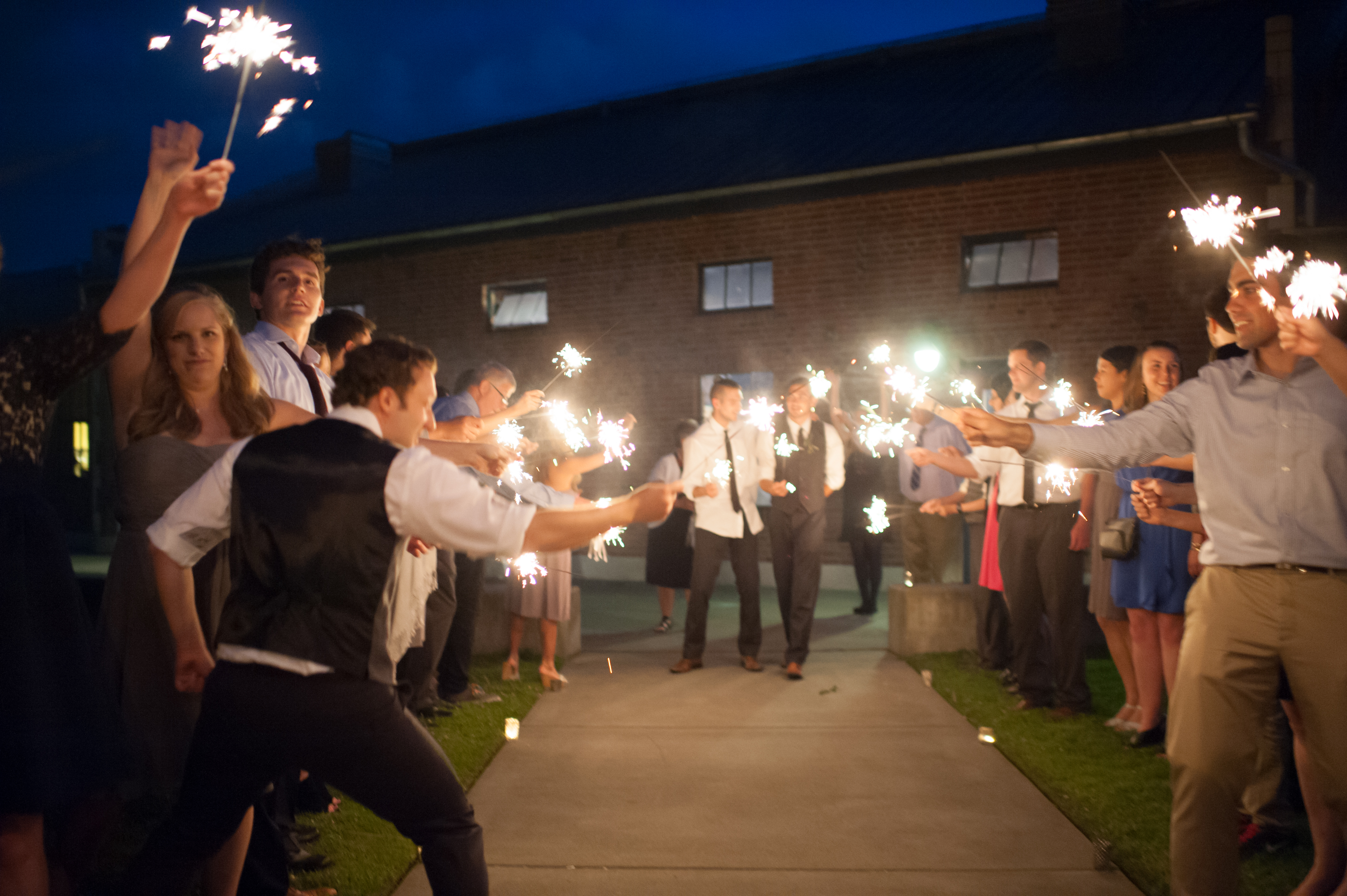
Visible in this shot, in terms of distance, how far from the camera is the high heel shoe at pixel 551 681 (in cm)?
728

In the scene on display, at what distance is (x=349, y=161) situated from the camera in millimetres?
22328

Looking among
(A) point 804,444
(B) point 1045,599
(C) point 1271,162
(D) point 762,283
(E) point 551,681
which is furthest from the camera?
(D) point 762,283

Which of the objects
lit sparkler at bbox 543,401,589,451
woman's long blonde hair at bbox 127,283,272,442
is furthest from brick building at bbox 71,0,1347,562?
woman's long blonde hair at bbox 127,283,272,442

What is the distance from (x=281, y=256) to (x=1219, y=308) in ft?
13.2

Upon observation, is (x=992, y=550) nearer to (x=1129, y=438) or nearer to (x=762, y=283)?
(x=1129, y=438)

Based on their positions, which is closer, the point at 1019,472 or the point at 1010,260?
the point at 1019,472

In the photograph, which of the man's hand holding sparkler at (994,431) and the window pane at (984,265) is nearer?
the man's hand holding sparkler at (994,431)

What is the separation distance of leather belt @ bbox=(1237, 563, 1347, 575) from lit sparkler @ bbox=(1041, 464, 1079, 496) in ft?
10.00

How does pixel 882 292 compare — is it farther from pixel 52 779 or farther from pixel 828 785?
pixel 52 779

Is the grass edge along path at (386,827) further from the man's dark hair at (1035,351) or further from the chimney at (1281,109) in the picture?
the chimney at (1281,109)

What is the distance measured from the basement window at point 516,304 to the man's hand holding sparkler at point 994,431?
14.2m

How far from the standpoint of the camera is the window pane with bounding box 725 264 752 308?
15.4 m

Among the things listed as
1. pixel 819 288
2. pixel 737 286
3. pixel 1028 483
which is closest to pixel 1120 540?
pixel 1028 483

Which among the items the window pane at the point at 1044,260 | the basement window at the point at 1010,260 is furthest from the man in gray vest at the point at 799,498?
the window pane at the point at 1044,260
